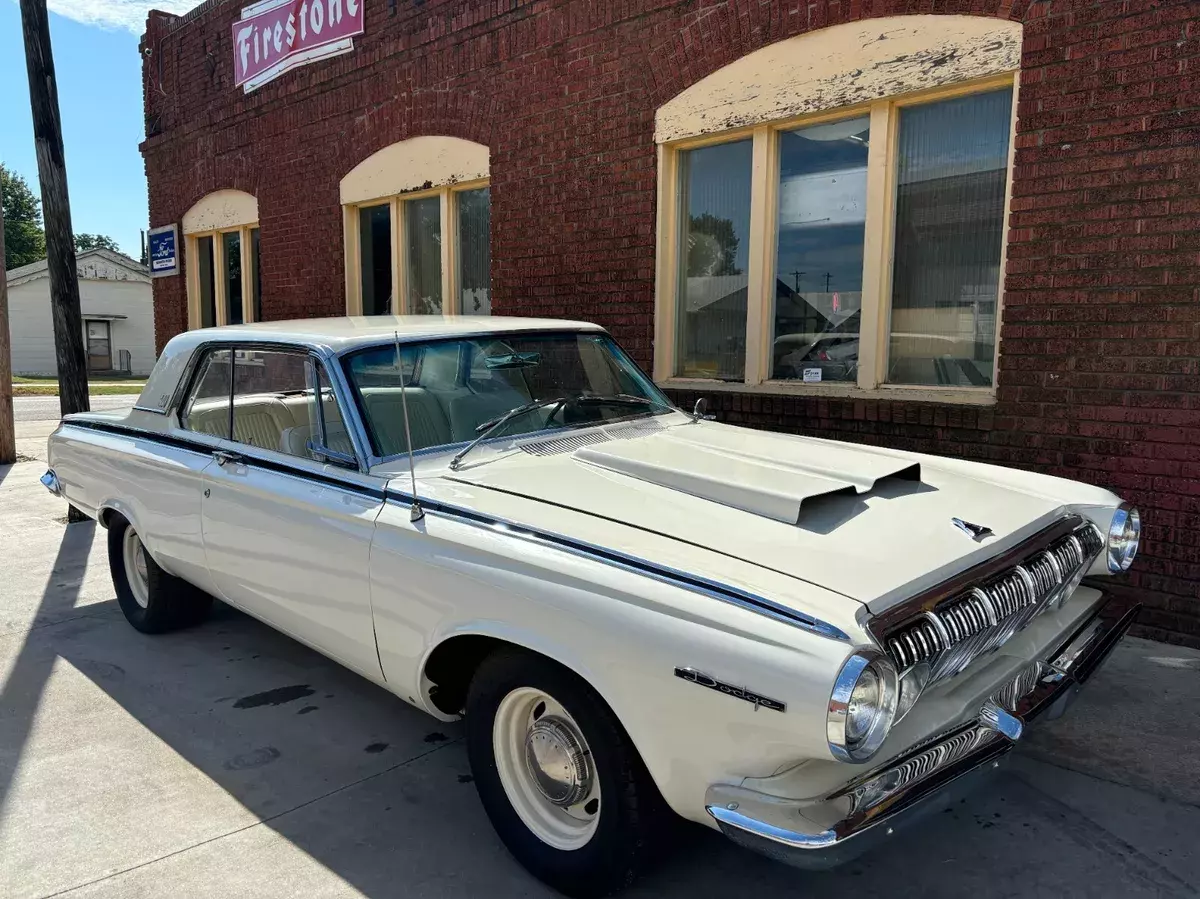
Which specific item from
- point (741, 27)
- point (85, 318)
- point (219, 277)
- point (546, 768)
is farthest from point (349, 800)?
point (85, 318)

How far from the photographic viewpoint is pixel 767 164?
592 centimetres

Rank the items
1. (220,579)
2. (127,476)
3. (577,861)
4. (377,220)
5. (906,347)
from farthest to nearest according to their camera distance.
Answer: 1. (377,220)
2. (906,347)
3. (127,476)
4. (220,579)
5. (577,861)

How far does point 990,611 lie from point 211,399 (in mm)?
3354

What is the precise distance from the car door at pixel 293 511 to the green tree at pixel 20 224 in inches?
2313

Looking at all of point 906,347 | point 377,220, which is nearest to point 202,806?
point 906,347

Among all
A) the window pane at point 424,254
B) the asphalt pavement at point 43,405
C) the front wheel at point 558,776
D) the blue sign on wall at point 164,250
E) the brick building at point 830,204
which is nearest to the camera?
the front wheel at point 558,776

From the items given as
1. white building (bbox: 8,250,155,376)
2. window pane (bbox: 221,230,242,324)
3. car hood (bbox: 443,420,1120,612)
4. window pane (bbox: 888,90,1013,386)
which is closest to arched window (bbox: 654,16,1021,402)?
window pane (bbox: 888,90,1013,386)

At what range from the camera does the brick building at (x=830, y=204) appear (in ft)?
14.6

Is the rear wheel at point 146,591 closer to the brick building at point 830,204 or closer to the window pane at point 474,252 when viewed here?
the brick building at point 830,204

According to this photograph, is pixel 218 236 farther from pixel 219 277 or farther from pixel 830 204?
pixel 830 204

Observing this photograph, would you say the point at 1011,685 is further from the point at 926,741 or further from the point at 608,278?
the point at 608,278

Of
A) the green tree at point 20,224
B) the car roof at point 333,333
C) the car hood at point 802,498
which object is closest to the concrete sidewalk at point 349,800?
the car hood at point 802,498

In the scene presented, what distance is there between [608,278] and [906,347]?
2.30 metres

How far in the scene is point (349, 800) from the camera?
10.1ft
